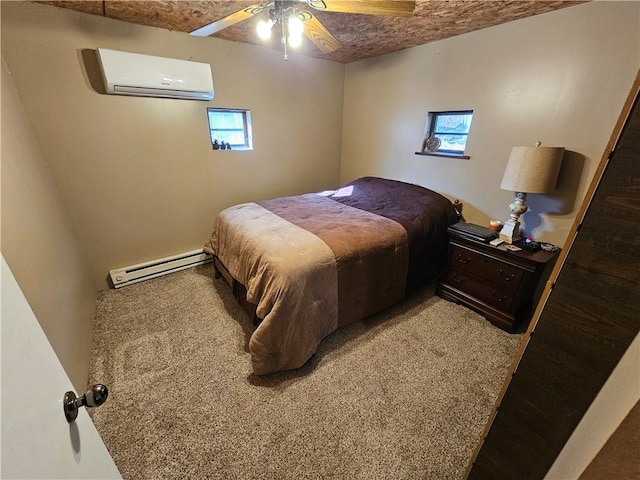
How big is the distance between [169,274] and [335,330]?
6.51 feet

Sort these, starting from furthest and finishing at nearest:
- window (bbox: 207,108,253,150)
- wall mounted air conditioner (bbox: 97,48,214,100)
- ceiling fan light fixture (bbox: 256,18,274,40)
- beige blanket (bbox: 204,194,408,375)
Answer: window (bbox: 207,108,253,150), wall mounted air conditioner (bbox: 97,48,214,100), beige blanket (bbox: 204,194,408,375), ceiling fan light fixture (bbox: 256,18,274,40)

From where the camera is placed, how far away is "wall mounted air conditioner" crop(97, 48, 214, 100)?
2068 mm

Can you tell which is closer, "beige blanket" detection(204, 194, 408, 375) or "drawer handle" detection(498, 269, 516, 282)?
"beige blanket" detection(204, 194, 408, 375)

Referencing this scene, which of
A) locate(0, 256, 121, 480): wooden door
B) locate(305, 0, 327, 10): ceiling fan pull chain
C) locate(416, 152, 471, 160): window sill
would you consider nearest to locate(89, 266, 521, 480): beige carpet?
locate(0, 256, 121, 480): wooden door

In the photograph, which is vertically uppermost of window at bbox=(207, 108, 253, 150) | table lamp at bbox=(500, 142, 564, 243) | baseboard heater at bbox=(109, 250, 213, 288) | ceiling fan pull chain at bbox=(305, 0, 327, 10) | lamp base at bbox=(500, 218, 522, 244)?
ceiling fan pull chain at bbox=(305, 0, 327, 10)

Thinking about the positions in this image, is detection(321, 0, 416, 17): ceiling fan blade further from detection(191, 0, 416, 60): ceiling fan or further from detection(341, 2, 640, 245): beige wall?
detection(341, 2, 640, 245): beige wall

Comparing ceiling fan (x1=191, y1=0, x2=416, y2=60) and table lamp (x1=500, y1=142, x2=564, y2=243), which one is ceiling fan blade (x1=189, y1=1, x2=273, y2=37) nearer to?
ceiling fan (x1=191, y1=0, x2=416, y2=60)

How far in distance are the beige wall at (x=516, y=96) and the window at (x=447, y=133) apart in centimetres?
8

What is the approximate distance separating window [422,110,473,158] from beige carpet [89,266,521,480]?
166 centimetres

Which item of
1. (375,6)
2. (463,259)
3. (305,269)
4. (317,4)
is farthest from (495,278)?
(317,4)

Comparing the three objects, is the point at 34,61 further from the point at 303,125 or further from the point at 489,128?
the point at 489,128

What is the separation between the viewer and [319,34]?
1.86 meters

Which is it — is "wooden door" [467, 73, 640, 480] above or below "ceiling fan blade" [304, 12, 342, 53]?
below

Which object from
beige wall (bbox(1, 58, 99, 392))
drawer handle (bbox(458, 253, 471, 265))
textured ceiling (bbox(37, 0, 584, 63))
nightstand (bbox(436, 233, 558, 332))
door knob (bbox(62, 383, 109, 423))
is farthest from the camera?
drawer handle (bbox(458, 253, 471, 265))
